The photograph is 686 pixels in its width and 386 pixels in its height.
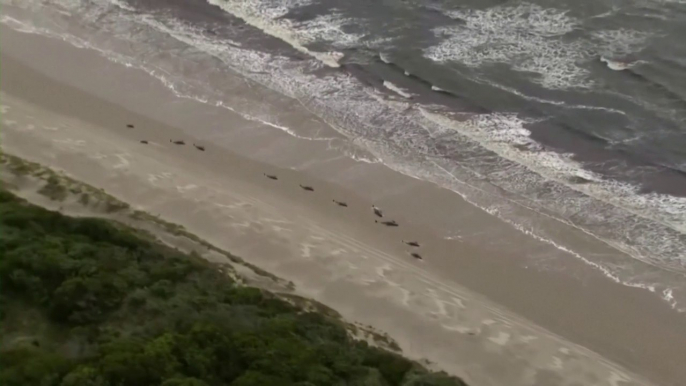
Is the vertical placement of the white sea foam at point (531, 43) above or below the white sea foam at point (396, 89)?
above

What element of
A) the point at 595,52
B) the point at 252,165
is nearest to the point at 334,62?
the point at 252,165

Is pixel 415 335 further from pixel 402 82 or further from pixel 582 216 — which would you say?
pixel 402 82

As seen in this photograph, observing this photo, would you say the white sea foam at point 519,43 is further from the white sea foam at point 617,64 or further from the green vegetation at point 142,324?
the green vegetation at point 142,324

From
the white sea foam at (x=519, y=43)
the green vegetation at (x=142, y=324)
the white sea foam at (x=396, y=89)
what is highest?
the white sea foam at (x=519, y=43)

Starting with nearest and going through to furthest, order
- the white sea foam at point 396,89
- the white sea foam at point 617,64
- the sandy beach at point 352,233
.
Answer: the sandy beach at point 352,233 → the white sea foam at point 396,89 → the white sea foam at point 617,64

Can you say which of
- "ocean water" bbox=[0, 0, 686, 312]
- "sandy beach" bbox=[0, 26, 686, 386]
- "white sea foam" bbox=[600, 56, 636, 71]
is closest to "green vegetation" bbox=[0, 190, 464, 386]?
"sandy beach" bbox=[0, 26, 686, 386]

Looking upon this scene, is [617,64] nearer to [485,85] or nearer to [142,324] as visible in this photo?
[485,85]

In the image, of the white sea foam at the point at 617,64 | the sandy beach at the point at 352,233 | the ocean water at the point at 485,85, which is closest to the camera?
the sandy beach at the point at 352,233

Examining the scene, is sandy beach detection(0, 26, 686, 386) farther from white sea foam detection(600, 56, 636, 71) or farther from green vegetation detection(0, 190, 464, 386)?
white sea foam detection(600, 56, 636, 71)

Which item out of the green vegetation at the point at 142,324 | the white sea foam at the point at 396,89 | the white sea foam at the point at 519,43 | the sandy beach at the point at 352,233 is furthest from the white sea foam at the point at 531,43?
the green vegetation at the point at 142,324

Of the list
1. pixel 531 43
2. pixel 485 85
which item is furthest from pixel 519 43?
pixel 485 85
